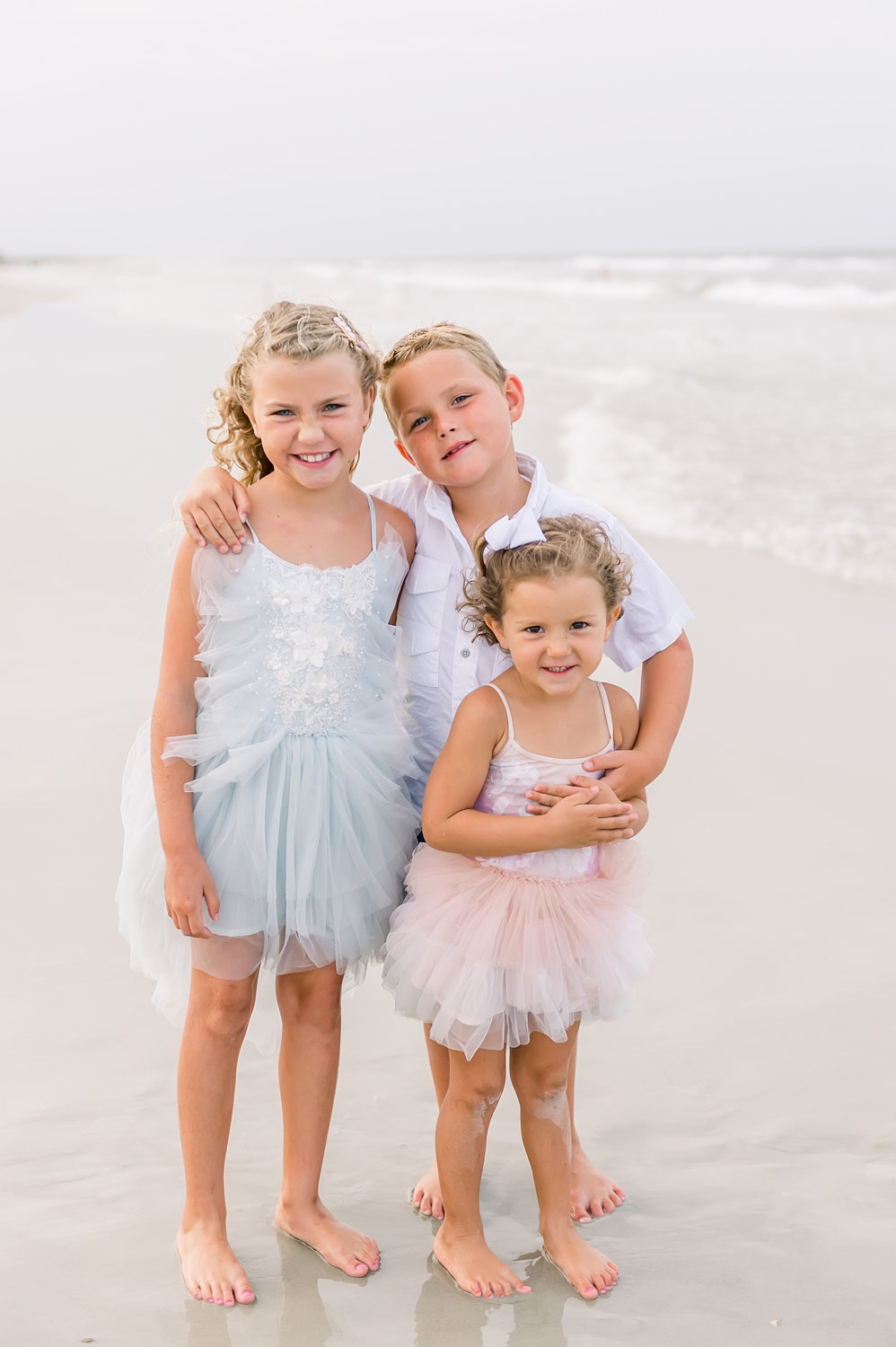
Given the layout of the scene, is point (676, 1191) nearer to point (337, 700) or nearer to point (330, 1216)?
point (330, 1216)

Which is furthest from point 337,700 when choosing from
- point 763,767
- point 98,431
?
point 98,431

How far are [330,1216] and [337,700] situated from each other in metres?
0.94

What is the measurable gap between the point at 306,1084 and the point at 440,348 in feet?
4.47

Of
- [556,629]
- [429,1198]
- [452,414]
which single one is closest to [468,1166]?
[429,1198]

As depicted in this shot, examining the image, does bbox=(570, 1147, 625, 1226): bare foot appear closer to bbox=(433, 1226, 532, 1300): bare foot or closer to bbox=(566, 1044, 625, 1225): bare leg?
bbox=(566, 1044, 625, 1225): bare leg

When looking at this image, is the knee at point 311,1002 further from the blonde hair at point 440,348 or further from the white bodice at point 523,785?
the blonde hair at point 440,348

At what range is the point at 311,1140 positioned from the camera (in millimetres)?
2373

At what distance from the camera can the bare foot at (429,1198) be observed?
2430 mm

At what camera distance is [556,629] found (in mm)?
2148

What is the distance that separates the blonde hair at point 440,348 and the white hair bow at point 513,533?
1.14 feet

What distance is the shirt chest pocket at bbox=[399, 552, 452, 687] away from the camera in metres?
2.40

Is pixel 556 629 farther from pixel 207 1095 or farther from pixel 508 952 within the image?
pixel 207 1095

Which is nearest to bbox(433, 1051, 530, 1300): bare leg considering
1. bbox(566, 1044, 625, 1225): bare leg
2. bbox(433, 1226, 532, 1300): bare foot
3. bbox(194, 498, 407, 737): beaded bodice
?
bbox(433, 1226, 532, 1300): bare foot

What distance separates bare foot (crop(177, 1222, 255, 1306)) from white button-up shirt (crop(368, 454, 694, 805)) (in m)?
0.85
